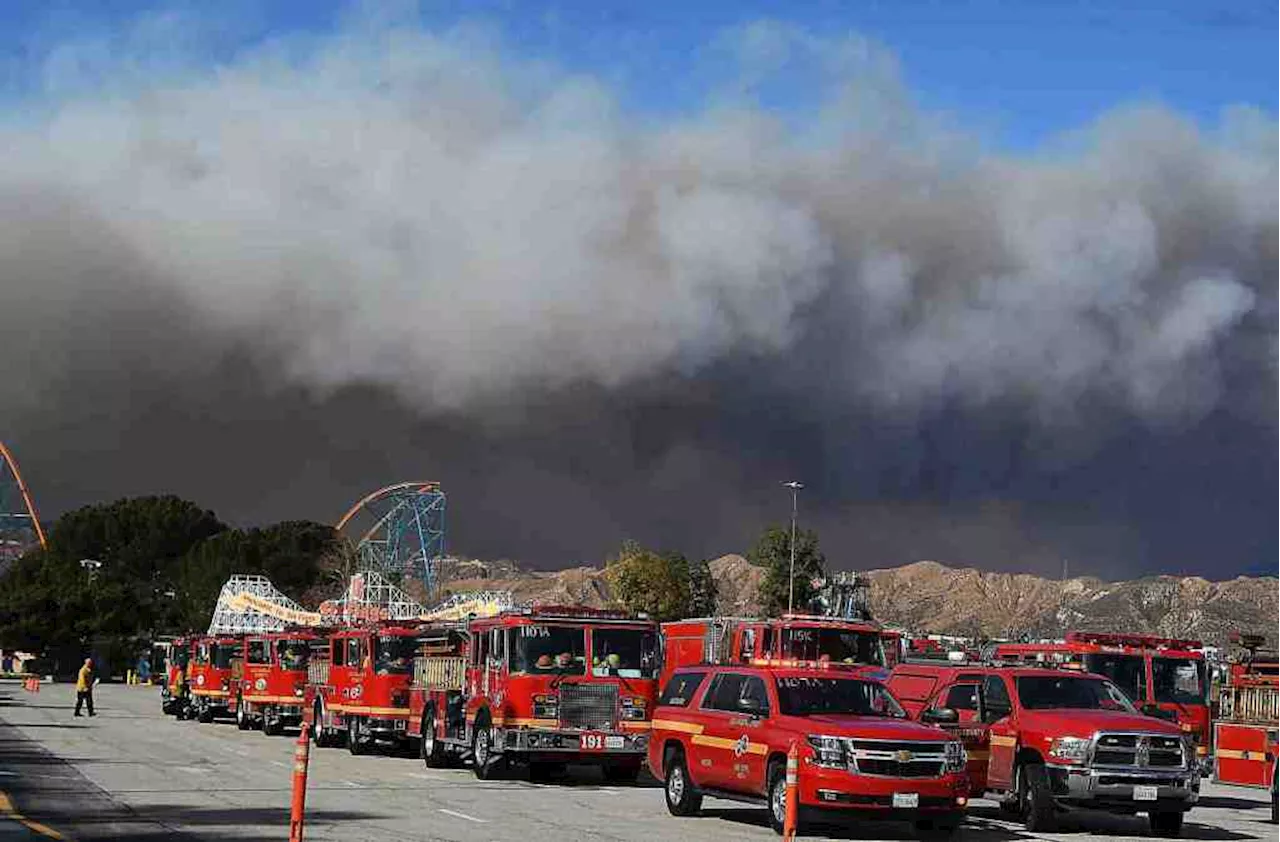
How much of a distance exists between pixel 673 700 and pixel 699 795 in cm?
159

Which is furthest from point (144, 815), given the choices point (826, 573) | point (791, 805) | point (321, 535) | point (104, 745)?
point (321, 535)

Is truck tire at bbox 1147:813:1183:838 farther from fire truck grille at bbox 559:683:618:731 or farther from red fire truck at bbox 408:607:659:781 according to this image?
fire truck grille at bbox 559:683:618:731

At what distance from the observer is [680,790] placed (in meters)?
24.4

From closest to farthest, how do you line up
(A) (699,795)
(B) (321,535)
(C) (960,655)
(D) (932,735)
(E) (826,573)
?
(D) (932,735) → (A) (699,795) → (C) (960,655) → (E) (826,573) → (B) (321,535)

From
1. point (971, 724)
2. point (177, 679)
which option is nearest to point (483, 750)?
point (971, 724)

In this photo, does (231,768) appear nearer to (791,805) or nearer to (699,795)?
(699,795)

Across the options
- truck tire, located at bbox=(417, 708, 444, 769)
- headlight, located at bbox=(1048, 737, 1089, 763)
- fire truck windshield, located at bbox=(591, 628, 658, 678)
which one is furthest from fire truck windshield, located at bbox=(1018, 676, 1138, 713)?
truck tire, located at bbox=(417, 708, 444, 769)

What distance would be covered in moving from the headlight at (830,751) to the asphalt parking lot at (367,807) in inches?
49.8

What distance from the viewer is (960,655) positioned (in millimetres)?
33062

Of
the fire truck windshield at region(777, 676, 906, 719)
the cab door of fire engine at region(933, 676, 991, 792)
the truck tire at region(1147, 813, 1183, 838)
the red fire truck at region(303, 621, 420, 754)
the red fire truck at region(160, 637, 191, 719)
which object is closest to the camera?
the fire truck windshield at region(777, 676, 906, 719)

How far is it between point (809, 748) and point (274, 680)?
109 feet

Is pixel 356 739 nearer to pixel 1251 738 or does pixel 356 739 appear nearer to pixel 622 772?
pixel 622 772

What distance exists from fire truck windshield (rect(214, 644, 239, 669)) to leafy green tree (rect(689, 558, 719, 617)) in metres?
69.7

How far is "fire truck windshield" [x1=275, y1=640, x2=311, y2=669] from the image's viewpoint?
5062 centimetres
